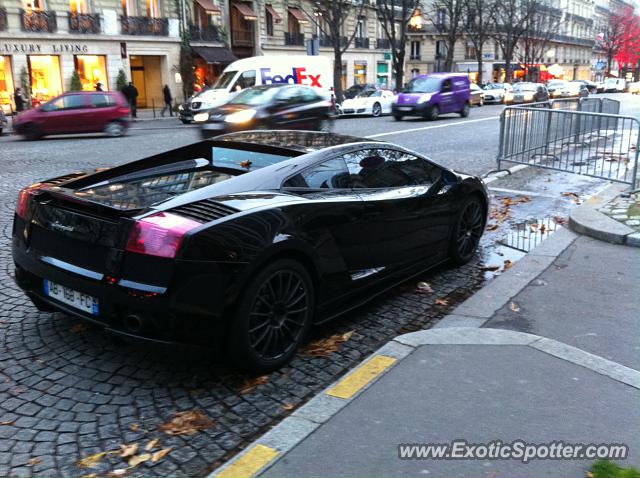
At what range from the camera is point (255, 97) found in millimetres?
16766

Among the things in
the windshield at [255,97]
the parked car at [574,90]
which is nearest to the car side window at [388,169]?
the windshield at [255,97]

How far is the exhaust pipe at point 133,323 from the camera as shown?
351 centimetres

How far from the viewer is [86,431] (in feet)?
10.8

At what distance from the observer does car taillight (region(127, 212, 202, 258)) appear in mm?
3447

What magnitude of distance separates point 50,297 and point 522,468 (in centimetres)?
292

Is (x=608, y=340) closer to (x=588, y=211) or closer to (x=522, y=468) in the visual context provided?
(x=522, y=468)

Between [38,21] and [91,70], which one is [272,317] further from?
[91,70]

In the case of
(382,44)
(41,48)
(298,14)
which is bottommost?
(41,48)

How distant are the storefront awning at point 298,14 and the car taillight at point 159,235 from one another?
4428cm

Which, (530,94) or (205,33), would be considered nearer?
(205,33)

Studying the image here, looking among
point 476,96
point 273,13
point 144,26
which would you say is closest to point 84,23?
point 144,26

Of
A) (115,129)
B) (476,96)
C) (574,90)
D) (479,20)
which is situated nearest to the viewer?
(115,129)

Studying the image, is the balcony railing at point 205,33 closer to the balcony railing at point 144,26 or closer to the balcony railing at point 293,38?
the balcony railing at point 144,26

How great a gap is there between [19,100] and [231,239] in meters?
29.1
